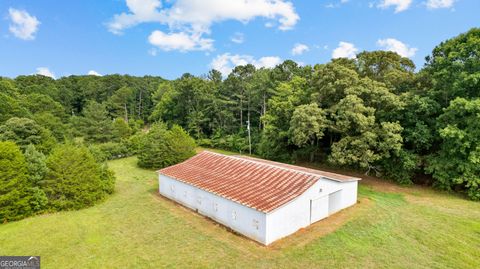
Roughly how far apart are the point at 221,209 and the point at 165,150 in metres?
15.8

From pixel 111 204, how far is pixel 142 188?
3.75 metres

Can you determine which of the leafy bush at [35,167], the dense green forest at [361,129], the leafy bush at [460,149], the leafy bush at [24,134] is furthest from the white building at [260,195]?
the leafy bush at [24,134]

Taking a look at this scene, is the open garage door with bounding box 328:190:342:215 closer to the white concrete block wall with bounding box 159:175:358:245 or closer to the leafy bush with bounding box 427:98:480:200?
the white concrete block wall with bounding box 159:175:358:245

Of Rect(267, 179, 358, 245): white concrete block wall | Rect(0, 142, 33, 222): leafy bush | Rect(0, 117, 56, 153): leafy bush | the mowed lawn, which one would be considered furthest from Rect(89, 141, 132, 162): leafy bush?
Rect(267, 179, 358, 245): white concrete block wall

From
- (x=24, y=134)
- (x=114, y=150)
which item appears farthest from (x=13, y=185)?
(x=114, y=150)

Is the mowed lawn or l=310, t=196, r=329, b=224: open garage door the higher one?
l=310, t=196, r=329, b=224: open garage door

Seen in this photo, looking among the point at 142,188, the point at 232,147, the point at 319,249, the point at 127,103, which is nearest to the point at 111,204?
the point at 142,188

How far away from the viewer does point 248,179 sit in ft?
52.6

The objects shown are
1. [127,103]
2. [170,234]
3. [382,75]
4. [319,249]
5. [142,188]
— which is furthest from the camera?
[127,103]

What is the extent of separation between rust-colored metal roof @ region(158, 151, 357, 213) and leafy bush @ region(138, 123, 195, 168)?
27.9 feet

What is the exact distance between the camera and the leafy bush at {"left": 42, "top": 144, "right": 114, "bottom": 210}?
17.3 metres

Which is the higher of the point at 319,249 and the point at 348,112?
the point at 348,112

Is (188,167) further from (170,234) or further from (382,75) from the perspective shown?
(382,75)

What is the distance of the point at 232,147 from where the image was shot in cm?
3891
